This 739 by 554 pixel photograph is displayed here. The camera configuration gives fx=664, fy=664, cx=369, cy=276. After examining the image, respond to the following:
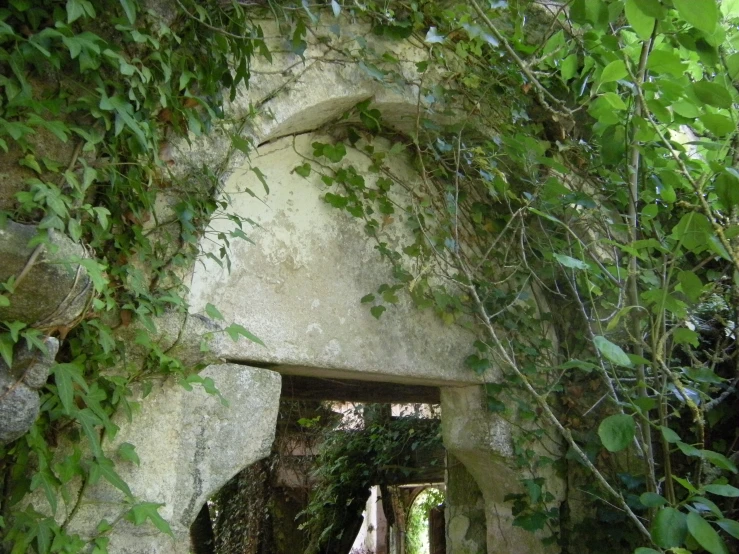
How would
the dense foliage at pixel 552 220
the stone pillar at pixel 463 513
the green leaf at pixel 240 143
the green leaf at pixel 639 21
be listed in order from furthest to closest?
the stone pillar at pixel 463 513 < the dense foliage at pixel 552 220 < the green leaf at pixel 240 143 < the green leaf at pixel 639 21

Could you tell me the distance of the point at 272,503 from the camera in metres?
5.63

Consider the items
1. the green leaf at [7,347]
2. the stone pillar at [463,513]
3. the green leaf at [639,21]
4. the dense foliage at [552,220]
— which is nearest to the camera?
the green leaf at [7,347]

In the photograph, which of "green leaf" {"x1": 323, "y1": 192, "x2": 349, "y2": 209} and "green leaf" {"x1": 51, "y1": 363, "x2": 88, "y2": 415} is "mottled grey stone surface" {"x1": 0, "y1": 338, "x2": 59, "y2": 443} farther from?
"green leaf" {"x1": 323, "y1": 192, "x2": 349, "y2": 209}

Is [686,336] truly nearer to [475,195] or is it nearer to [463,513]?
[475,195]

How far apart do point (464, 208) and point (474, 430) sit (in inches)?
36.7

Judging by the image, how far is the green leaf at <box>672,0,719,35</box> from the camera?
117 cm

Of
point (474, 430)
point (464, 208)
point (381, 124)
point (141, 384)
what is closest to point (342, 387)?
point (474, 430)

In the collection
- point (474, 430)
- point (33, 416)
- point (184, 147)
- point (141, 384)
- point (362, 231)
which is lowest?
point (33, 416)

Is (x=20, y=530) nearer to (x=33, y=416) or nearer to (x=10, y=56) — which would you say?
(x=33, y=416)

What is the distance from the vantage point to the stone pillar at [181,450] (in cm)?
147

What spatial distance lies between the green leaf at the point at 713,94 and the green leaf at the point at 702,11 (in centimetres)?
38

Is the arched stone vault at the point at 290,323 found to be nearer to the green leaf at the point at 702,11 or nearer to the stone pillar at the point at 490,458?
the stone pillar at the point at 490,458

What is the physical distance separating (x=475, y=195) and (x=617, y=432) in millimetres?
1535

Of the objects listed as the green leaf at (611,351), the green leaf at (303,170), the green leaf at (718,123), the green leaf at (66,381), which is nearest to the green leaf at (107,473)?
the green leaf at (66,381)
